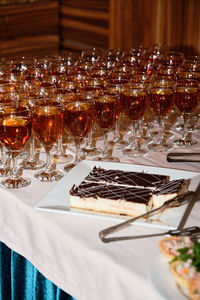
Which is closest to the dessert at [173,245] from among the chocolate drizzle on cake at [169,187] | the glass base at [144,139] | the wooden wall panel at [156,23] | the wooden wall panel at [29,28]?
the chocolate drizzle on cake at [169,187]

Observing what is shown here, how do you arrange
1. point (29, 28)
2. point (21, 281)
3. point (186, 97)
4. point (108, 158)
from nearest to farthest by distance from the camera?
point (21, 281) → point (108, 158) → point (186, 97) → point (29, 28)

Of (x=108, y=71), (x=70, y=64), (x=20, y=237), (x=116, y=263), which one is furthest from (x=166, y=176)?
(x=70, y=64)

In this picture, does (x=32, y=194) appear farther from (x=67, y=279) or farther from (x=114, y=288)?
(x=114, y=288)

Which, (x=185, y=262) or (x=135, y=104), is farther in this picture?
(x=135, y=104)

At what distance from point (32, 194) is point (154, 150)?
Answer: 1.73 ft

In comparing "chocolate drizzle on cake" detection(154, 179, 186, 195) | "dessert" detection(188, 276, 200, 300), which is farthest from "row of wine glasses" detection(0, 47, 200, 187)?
"dessert" detection(188, 276, 200, 300)

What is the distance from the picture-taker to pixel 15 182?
4.51 ft

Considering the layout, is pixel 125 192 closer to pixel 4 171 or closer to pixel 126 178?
pixel 126 178

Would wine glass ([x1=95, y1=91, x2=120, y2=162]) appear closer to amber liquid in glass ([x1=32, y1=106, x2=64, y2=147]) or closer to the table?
amber liquid in glass ([x1=32, y1=106, x2=64, y2=147])

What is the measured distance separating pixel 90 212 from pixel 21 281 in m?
0.48

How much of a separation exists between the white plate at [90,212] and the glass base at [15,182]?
0.14m

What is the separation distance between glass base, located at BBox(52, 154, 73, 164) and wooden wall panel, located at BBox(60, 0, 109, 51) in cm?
442

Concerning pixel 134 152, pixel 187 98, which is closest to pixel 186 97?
pixel 187 98

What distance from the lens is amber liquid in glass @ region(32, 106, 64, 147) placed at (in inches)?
54.4
